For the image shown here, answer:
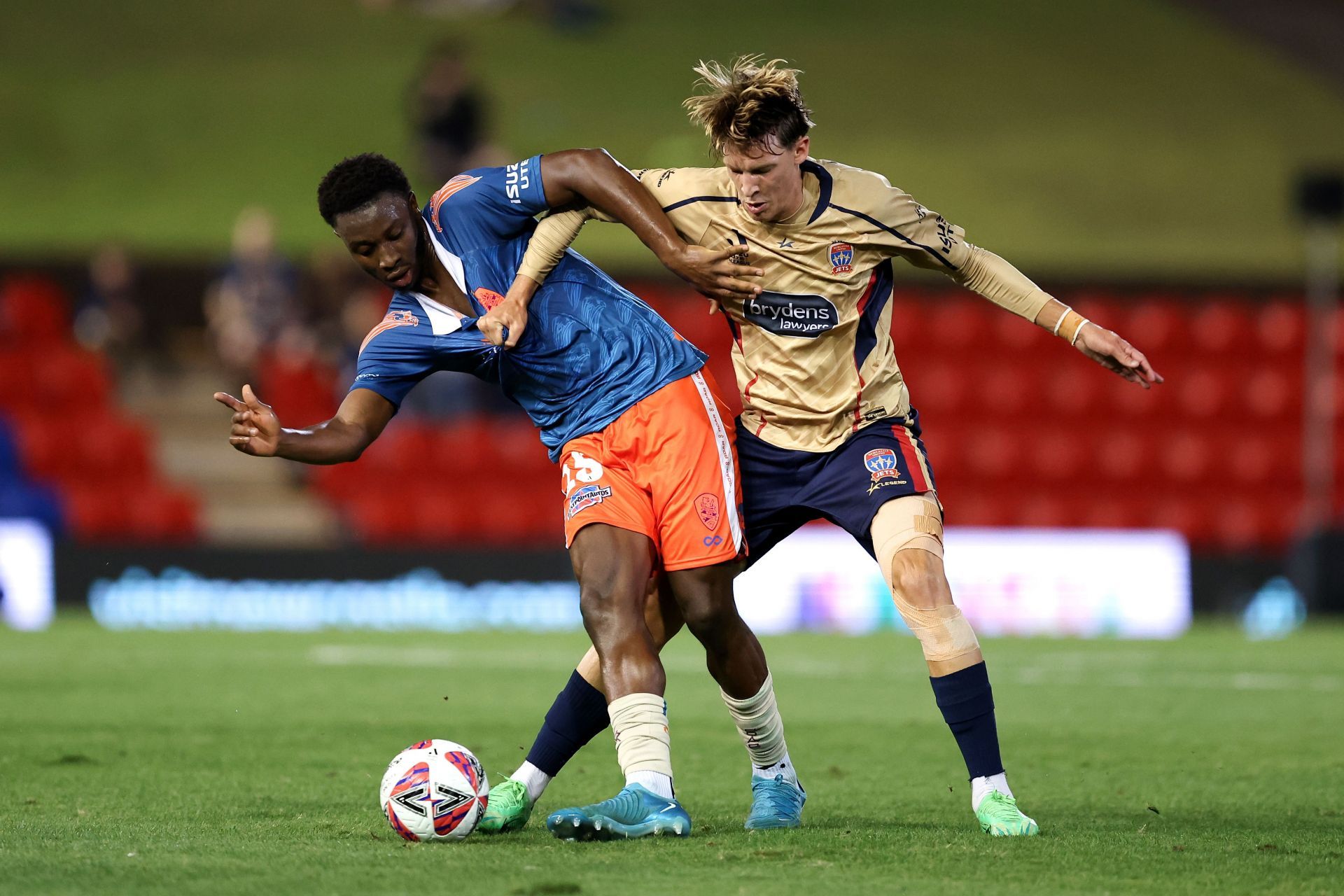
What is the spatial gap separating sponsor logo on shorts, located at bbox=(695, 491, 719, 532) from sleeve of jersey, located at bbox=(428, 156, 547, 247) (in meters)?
1.01

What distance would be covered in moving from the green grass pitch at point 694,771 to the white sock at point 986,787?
0.13 metres

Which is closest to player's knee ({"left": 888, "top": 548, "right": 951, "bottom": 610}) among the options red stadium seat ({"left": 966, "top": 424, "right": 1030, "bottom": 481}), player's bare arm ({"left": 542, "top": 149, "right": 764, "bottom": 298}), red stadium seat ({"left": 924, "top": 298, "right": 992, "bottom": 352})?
player's bare arm ({"left": 542, "top": 149, "right": 764, "bottom": 298})

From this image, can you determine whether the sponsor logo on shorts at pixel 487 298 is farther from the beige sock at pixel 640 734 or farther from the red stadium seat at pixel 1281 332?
the red stadium seat at pixel 1281 332

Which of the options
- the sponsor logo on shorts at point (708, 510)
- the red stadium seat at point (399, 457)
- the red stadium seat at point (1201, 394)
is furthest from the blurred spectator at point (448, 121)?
the sponsor logo on shorts at point (708, 510)

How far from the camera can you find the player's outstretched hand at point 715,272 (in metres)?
4.74

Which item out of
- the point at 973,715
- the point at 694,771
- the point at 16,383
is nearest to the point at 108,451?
the point at 16,383

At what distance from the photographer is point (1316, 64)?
23141 millimetres

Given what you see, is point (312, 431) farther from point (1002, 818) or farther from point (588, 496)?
point (1002, 818)

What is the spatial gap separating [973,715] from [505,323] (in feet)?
5.71

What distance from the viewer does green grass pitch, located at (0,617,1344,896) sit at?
158 inches

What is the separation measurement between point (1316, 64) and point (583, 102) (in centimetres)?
1028

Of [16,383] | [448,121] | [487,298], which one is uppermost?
[448,121]

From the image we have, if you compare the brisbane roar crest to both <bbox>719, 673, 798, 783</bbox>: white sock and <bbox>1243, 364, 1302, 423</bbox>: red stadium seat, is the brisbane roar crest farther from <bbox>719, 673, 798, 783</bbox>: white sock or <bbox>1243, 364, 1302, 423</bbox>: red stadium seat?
<bbox>1243, 364, 1302, 423</bbox>: red stadium seat

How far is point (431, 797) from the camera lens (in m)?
4.48
